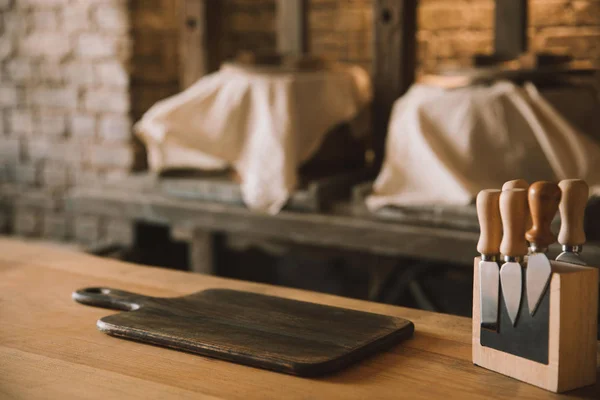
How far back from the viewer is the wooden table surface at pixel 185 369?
94 centimetres

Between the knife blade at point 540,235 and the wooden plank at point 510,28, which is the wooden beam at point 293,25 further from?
the knife blade at point 540,235

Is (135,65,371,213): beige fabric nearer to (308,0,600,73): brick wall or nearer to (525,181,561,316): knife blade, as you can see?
(308,0,600,73): brick wall

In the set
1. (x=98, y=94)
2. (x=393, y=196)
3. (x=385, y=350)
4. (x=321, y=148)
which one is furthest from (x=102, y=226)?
(x=385, y=350)

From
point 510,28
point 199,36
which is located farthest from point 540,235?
point 199,36

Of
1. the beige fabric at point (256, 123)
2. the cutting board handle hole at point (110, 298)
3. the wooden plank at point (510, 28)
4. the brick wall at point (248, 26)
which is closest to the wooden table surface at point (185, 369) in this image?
the cutting board handle hole at point (110, 298)

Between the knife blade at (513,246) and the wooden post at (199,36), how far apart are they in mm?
2472

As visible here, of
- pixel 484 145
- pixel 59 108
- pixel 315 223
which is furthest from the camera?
pixel 59 108

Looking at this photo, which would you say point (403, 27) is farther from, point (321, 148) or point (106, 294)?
point (106, 294)

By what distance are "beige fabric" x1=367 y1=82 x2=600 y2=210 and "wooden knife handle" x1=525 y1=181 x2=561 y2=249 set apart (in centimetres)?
142

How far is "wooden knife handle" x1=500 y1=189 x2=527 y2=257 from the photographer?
3.05ft

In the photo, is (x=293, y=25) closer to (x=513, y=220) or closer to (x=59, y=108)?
(x=59, y=108)

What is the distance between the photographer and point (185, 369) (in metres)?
1.01

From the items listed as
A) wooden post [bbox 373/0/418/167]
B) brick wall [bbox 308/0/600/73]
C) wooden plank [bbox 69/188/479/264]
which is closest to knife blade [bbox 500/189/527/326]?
wooden plank [bbox 69/188/479/264]

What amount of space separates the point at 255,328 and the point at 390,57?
1939 millimetres
